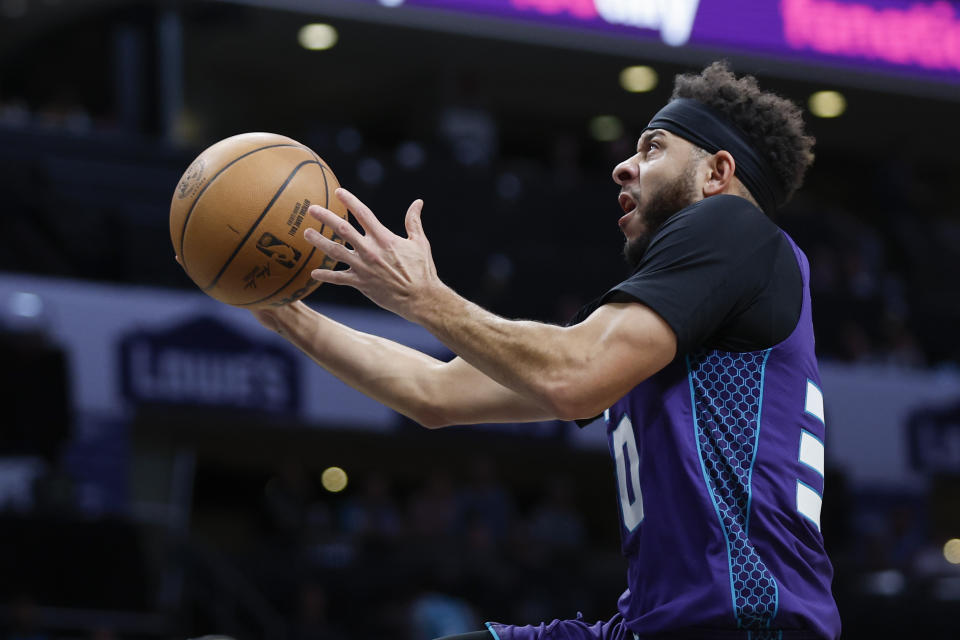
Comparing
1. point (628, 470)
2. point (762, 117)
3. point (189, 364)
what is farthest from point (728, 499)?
point (189, 364)

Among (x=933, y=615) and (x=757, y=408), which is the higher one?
(x=757, y=408)

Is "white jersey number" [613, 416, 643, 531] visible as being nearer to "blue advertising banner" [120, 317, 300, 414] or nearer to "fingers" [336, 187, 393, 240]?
"fingers" [336, 187, 393, 240]

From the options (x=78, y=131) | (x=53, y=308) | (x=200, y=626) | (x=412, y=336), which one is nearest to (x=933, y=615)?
(x=412, y=336)

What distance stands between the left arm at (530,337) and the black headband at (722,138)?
569 mm

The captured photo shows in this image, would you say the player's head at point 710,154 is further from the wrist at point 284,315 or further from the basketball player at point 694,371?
the wrist at point 284,315

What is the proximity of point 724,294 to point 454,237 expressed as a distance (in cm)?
1167

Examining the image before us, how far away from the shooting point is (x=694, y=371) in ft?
9.23

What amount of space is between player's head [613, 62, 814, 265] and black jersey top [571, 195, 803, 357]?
0.52 ft

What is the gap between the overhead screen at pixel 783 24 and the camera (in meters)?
14.9

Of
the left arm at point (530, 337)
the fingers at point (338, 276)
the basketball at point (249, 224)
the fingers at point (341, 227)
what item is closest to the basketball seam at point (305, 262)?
the basketball at point (249, 224)

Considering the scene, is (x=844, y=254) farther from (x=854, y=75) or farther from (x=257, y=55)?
(x=257, y=55)

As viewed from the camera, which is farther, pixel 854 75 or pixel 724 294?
pixel 854 75

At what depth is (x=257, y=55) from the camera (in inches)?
735

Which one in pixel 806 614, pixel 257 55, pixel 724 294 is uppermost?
pixel 257 55
